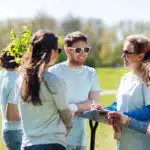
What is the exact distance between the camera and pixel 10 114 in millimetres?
4344

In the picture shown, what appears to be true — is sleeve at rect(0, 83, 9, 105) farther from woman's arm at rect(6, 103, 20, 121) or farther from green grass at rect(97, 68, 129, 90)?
green grass at rect(97, 68, 129, 90)

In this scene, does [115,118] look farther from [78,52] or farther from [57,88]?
[78,52]

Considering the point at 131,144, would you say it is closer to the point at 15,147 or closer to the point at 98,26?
the point at 15,147

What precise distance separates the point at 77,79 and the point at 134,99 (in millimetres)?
766

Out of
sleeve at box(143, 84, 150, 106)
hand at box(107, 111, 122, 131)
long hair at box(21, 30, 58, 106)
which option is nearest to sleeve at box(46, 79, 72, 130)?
long hair at box(21, 30, 58, 106)

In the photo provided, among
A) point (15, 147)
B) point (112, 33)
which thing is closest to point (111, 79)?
point (112, 33)

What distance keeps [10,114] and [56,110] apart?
0.95 metres

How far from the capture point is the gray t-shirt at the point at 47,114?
11.3 feet

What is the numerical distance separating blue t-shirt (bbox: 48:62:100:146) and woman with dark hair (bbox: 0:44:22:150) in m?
0.36

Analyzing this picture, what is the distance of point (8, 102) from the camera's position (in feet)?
14.2

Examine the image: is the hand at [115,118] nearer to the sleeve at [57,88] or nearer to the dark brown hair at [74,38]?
the sleeve at [57,88]

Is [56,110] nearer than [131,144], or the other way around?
[56,110]

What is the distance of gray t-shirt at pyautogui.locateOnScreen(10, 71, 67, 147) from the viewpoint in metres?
3.43

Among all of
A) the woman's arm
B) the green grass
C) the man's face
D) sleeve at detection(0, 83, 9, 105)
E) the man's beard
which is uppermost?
the man's face
